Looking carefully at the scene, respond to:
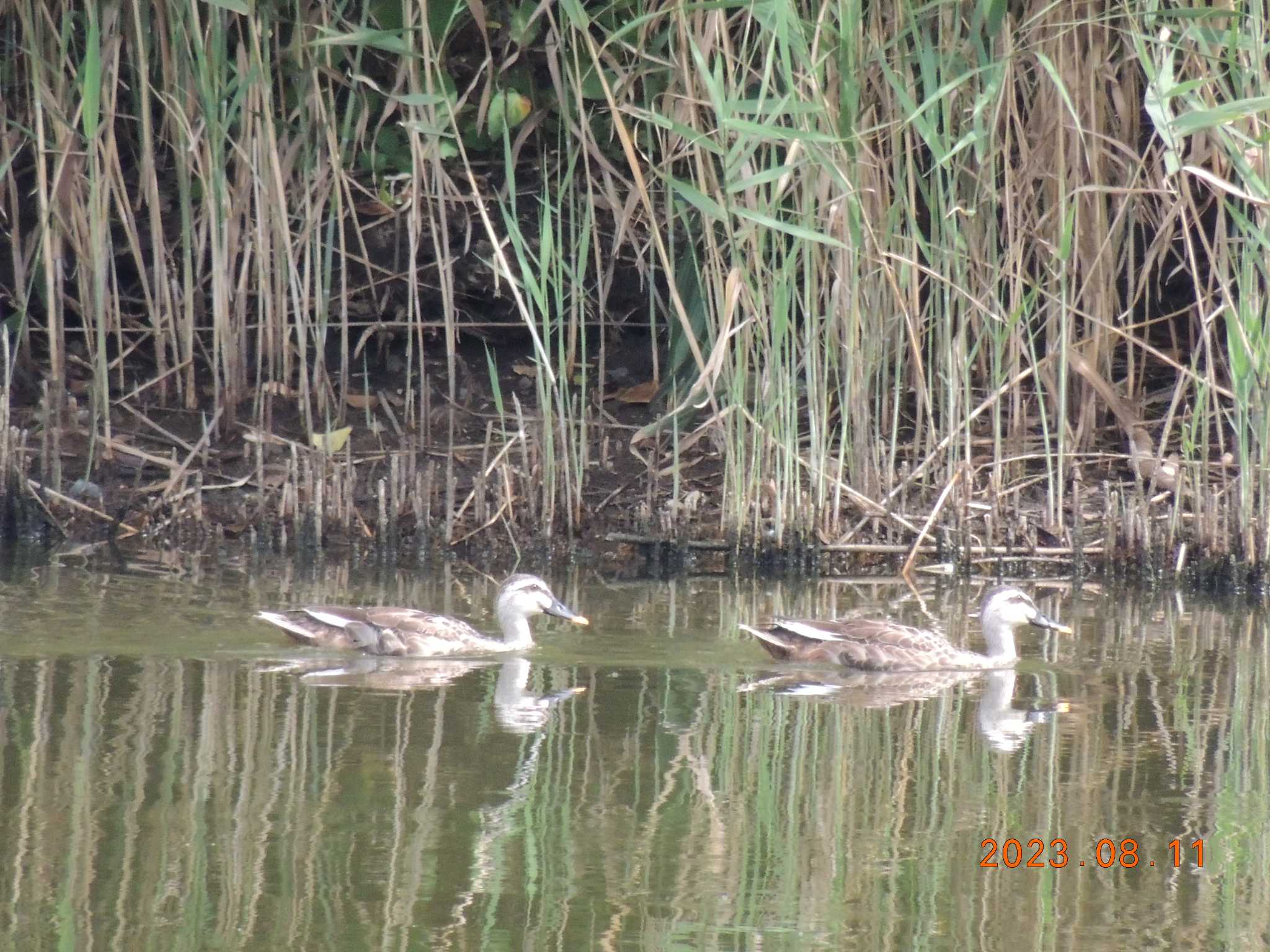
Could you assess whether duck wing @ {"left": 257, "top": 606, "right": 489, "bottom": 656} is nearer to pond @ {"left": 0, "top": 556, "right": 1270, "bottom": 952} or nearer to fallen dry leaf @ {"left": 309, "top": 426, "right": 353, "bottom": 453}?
pond @ {"left": 0, "top": 556, "right": 1270, "bottom": 952}

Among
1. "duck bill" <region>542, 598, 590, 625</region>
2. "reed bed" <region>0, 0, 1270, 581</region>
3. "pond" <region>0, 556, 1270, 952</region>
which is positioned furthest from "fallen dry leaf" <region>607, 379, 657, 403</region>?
"duck bill" <region>542, 598, 590, 625</region>

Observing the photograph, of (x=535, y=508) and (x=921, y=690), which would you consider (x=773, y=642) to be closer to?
(x=921, y=690)

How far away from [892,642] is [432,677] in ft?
5.68

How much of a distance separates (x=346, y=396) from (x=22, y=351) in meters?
1.80

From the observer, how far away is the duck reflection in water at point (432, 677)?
6.80 meters

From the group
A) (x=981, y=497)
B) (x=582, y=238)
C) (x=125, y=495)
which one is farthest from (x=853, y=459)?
(x=125, y=495)

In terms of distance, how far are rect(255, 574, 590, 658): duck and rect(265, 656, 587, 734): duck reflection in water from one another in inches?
2.8

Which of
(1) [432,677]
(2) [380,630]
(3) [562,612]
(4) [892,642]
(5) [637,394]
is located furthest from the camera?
(5) [637,394]

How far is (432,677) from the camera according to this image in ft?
24.3

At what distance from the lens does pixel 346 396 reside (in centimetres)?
1148

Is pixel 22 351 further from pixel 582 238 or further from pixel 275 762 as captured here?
pixel 275 762

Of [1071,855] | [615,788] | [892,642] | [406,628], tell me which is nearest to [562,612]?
[406,628]

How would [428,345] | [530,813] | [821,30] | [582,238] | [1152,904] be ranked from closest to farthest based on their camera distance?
[1152,904] → [530,813] → [821,30] → [582,238] → [428,345]

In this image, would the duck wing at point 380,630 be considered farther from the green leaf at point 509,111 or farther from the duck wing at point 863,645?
the green leaf at point 509,111
